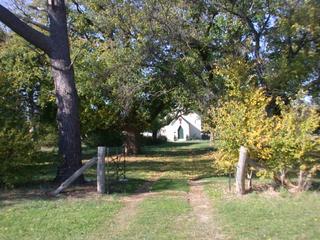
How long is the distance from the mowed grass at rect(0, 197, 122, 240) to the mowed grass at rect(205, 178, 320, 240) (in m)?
2.51

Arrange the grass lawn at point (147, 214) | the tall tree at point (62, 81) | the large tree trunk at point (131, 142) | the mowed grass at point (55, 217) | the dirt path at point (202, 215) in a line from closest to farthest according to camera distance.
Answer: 1. the dirt path at point (202, 215)
2. the grass lawn at point (147, 214)
3. the mowed grass at point (55, 217)
4. the tall tree at point (62, 81)
5. the large tree trunk at point (131, 142)

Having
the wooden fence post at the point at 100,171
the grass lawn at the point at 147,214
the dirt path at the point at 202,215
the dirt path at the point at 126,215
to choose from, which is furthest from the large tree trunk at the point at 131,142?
the wooden fence post at the point at 100,171

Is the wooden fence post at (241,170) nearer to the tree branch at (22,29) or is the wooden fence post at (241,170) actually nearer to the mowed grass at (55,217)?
the mowed grass at (55,217)

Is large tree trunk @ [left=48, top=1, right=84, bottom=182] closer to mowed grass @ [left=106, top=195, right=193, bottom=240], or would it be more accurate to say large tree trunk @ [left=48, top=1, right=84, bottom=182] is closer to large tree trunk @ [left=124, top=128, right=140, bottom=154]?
mowed grass @ [left=106, top=195, right=193, bottom=240]

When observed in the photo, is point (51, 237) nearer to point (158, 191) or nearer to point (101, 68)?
point (158, 191)

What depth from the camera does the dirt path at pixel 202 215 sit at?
29.0 ft

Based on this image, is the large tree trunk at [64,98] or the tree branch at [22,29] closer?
the tree branch at [22,29]

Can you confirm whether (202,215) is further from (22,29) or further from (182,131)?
(182,131)

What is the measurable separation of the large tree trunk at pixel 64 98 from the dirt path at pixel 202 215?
3.82m

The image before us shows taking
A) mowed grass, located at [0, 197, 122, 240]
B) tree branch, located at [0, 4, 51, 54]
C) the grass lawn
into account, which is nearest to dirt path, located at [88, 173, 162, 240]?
the grass lawn

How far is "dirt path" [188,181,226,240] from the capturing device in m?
8.83

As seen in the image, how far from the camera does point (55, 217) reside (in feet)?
34.9

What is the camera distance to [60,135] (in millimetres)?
15742

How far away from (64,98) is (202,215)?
22.5 ft
